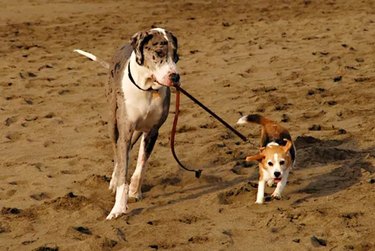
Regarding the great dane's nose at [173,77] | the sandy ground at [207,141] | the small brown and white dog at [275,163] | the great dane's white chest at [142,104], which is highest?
the great dane's nose at [173,77]

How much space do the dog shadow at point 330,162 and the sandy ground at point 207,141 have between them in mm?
19

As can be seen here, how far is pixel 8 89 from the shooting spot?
12.0 metres

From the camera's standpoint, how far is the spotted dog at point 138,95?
651 cm

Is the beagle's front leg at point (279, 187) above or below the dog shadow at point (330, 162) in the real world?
Answer: above

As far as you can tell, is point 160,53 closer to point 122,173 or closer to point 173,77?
point 173,77

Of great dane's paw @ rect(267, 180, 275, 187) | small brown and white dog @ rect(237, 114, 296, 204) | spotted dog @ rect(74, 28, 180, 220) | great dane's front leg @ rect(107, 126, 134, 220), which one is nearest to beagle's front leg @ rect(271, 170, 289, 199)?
small brown and white dog @ rect(237, 114, 296, 204)

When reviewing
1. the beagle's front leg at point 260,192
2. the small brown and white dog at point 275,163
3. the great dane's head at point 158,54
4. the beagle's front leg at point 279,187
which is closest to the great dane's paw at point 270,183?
the small brown and white dog at point 275,163

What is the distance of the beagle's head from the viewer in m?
6.89

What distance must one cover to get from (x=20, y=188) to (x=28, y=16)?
40.2ft

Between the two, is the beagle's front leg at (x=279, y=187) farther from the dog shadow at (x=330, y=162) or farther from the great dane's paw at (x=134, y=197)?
the great dane's paw at (x=134, y=197)

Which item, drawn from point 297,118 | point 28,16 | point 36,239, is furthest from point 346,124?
point 28,16

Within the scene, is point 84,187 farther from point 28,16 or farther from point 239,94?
point 28,16

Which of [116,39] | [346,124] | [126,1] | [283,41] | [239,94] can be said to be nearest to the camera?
[346,124]

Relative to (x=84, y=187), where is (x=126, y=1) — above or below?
below
